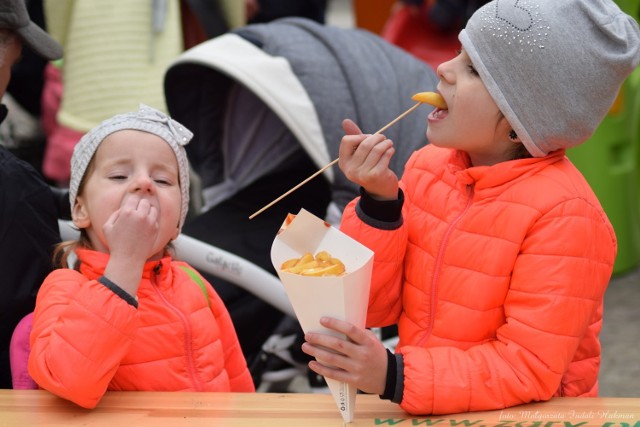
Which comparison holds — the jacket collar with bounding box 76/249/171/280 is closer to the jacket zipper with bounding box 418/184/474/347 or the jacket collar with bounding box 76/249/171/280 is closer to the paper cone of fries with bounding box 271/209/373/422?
the paper cone of fries with bounding box 271/209/373/422

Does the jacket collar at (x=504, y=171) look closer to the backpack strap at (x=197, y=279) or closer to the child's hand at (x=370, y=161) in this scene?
the child's hand at (x=370, y=161)

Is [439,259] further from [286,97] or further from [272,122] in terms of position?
[272,122]

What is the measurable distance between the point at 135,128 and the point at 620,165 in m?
3.28

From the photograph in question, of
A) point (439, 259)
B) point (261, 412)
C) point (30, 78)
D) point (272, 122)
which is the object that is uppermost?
point (439, 259)

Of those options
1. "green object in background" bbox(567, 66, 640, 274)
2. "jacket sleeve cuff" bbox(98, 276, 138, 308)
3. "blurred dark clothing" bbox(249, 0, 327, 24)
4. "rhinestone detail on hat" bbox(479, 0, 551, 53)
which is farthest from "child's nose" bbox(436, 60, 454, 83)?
"blurred dark clothing" bbox(249, 0, 327, 24)

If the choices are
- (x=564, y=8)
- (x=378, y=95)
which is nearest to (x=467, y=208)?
(x=564, y=8)

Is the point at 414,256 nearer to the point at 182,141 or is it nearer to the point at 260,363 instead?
the point at 182,141

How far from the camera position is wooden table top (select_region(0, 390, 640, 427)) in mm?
1777

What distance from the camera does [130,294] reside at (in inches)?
73.8

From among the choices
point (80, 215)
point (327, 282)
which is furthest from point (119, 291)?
point (327, 282)

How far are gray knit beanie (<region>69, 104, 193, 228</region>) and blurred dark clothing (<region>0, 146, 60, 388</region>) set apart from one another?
9.6 inches

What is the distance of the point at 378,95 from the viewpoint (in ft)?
10.4

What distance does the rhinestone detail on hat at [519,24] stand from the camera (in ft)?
6.07

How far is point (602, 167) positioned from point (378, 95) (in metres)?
1.88
